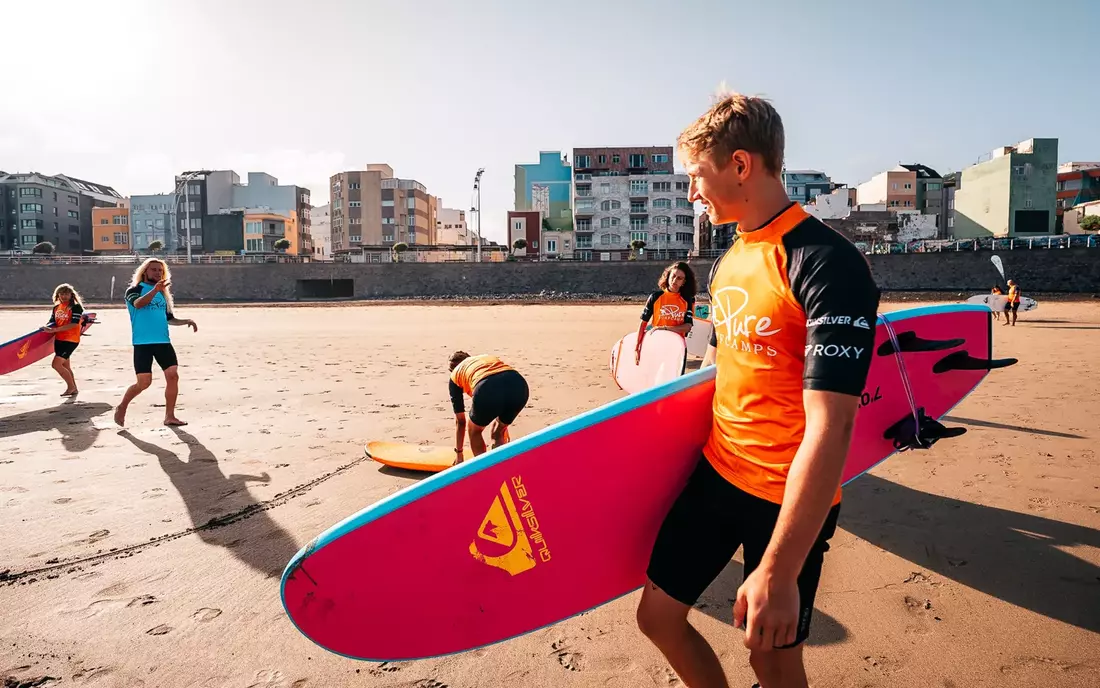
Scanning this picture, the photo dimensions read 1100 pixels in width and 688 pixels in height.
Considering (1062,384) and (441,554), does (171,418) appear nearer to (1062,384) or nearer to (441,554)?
(441,554)

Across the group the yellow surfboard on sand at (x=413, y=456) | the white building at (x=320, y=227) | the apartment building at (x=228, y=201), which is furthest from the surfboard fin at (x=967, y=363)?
the white building at (x=320, y=227)

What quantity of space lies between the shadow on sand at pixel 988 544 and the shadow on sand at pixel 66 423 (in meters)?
6.51

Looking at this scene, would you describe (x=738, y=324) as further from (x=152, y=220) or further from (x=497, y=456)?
(x=152, y=220)

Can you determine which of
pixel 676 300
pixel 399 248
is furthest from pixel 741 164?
A: pixel 399 248

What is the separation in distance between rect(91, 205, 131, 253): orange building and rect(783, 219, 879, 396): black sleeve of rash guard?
91029 millimetres

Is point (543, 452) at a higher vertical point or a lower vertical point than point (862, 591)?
higher

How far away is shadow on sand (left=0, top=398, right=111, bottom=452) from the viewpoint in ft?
20.6

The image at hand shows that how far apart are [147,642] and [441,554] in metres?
1.59

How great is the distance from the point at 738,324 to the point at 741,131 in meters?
0.45

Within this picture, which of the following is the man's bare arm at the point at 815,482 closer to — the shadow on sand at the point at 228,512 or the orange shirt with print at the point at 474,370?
the shadow on sand at the point at 228,512

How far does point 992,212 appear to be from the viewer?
60719mm

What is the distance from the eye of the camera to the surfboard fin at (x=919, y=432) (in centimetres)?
218

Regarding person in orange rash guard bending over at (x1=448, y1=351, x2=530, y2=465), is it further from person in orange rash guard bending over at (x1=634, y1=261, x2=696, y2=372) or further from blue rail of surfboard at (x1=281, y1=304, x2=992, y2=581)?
person in orange rash guard bending over at (x1=634, y1=261, x2=696, y2=372)

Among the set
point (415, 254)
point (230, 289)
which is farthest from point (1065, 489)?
point (415, 254)
